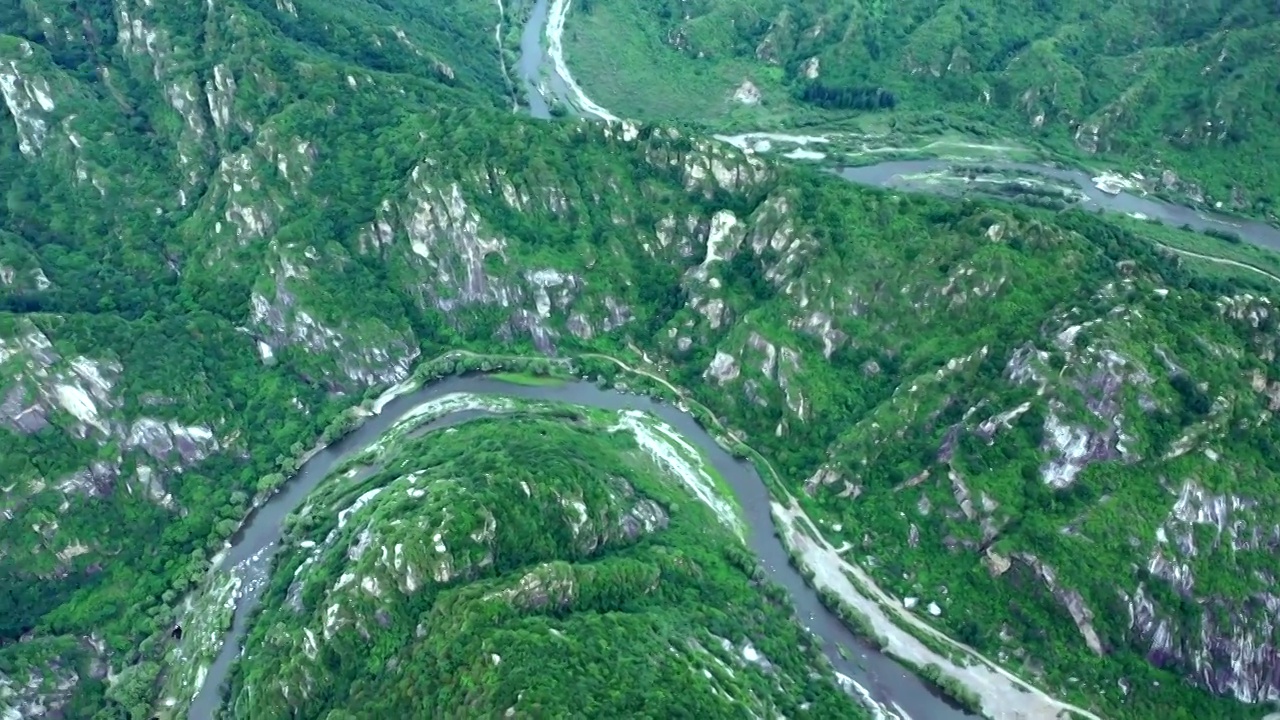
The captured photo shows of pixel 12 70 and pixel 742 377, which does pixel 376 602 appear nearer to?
pixel 742 377

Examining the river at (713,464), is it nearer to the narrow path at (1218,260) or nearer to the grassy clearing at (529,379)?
the grassy clearing at (529,379)

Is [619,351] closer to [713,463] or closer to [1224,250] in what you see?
[713,463]

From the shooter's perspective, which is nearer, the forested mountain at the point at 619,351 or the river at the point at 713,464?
the river at the point at 713,464

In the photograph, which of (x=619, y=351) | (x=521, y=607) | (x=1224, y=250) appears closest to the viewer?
(x=521, y=607)

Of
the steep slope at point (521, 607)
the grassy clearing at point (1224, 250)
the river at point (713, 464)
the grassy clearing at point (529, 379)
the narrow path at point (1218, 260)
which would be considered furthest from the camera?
the narrow path at point (1218, 260)

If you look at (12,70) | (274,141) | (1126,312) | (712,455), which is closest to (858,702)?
(712,455)

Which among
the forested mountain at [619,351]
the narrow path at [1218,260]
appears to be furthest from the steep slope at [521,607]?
the narrow path at [1218,260]

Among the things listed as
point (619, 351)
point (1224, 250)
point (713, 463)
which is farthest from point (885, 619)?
point (1224, 250)
